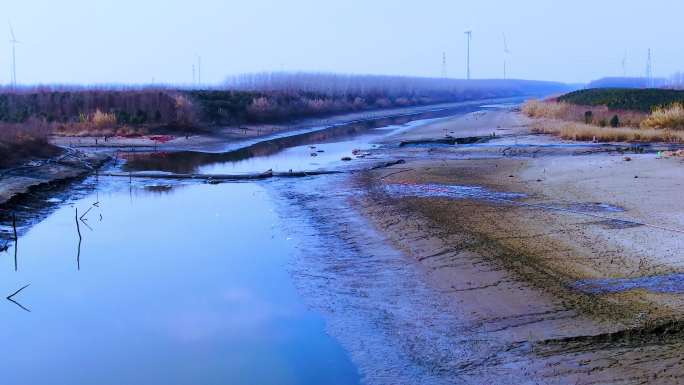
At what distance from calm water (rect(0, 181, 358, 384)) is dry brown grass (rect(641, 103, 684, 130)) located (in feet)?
74.5

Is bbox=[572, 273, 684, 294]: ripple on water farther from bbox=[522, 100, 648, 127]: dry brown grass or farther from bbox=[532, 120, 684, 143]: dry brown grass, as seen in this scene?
bbox=[522, 100, 648, 127]: dry brown grass

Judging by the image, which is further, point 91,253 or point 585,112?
point 585,112

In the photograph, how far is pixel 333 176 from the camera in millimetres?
22625

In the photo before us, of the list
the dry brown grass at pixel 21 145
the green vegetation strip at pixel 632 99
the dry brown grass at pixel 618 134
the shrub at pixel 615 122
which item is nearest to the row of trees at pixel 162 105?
the dry brown grass at pixel 21 145

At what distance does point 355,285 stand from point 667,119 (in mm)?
26629

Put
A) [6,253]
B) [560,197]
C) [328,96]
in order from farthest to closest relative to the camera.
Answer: [328,96], [560,197], [6,253]

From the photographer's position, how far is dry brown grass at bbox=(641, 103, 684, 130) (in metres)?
32.2

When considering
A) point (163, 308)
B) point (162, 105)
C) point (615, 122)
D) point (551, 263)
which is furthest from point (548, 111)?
point (163, 308)

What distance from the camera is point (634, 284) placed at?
30.3 ft

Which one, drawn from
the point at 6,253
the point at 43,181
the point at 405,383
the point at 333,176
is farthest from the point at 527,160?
the point at 405,383

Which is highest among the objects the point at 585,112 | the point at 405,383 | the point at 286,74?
the point at 286,74

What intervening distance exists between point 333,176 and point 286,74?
82.3 metres

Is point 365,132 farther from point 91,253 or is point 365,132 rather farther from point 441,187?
point 91,253

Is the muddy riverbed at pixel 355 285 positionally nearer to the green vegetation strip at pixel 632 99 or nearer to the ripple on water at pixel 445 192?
the ripple on water at pixel 445 192
